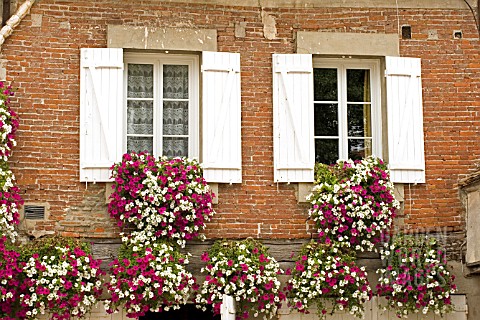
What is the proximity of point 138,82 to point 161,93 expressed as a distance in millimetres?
304

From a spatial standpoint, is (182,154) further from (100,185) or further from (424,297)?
(424,297)

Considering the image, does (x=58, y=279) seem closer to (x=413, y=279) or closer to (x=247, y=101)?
(x=247, y=101)

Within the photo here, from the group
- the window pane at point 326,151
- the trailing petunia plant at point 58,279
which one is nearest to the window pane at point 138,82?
the trailing petunia plant at point 58,279

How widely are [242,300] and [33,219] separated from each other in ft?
8.10

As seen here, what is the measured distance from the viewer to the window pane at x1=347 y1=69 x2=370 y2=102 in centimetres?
1104

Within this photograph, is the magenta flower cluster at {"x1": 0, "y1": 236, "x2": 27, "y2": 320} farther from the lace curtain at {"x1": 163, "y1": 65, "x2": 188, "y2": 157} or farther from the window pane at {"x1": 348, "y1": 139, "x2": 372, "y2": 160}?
the window pane at {"x1": 348, "y1": 139, "x2": 372, "y2": 160}

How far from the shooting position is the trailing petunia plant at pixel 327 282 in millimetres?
10008

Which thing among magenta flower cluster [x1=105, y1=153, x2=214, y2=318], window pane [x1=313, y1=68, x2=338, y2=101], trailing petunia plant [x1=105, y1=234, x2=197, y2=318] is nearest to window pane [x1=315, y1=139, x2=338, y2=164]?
window pane [x1=313, y1=68, x2=338, y2=101]

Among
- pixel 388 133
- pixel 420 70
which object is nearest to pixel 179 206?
pixel 388 133

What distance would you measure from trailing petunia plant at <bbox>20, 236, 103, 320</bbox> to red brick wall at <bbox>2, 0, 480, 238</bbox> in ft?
1.24

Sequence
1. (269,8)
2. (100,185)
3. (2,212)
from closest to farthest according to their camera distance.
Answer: (2,212)
(100,185)
(269,8)

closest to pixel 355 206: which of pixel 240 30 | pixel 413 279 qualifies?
pixel 413 279

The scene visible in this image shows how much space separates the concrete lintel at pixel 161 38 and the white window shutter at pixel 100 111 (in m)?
0.16

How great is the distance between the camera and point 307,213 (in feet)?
34.4
